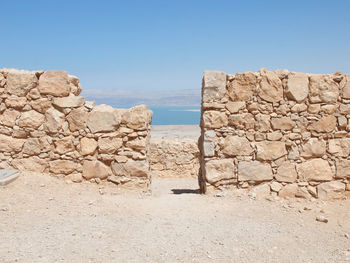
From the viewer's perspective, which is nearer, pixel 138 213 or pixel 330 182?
pixel 138 213

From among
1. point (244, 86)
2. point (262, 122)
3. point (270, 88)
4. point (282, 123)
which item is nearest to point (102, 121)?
point (244, 86)

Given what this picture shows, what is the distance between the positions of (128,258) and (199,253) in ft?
2.60

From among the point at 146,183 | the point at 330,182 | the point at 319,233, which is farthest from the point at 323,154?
the point at 146,183

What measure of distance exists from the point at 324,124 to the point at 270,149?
1.08 meters

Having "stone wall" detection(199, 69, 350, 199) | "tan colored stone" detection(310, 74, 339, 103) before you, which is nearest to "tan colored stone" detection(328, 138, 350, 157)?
"stone wall" detection(199, 69, 350, 199)

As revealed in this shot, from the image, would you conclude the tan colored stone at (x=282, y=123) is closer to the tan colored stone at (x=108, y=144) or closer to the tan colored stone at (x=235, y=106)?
the tan colored stone at (x=235, y=106)

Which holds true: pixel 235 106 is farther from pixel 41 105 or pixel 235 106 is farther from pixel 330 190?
pixel 41 105

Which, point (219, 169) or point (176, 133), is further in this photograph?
point (176, 133)

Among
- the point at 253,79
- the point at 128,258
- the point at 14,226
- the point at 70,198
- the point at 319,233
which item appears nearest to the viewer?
the point at 128,258

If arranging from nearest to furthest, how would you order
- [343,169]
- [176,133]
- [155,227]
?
[155,227], [343,169], [176,133]

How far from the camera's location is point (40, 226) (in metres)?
4.15

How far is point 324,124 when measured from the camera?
596cm

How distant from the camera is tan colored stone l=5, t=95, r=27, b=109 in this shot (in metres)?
5.85

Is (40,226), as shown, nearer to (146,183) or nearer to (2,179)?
(2,179)
